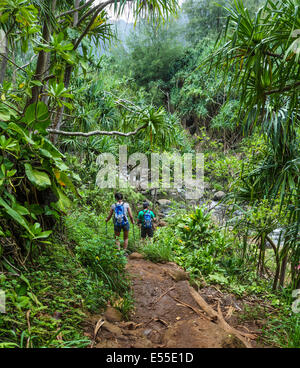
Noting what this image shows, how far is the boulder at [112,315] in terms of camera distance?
230cm

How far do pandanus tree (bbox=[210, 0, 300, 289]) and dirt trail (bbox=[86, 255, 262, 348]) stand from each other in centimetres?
115

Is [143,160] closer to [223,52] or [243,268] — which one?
[243,268]

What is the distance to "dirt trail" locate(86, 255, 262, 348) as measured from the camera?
2053 millimetres

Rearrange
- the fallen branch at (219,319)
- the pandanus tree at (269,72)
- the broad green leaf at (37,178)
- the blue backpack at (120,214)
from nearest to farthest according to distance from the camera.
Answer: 1. the broad green leaf at (37,178)
2. the pandanus tree at (269,72)
3. the fallen branch at (219,319)
4. the blue backpack at (120,214)

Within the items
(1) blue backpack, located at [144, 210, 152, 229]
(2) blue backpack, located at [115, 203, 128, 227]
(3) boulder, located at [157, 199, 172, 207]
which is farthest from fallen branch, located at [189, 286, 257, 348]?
(3) boulder, located at [157, 199, 172, 207]

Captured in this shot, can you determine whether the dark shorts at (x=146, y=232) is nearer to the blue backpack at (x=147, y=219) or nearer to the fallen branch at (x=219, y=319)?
the blue backpack at (x=147, y=219)

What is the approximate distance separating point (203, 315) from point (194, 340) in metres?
0.82

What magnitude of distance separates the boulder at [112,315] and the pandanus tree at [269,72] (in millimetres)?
1803

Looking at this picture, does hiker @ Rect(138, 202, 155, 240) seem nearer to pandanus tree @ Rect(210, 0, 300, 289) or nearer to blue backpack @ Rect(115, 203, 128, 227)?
blue backpack @ Rect(115, 203, 128, 227)

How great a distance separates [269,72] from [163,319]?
8.51 ft

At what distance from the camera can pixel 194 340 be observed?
2.12 m

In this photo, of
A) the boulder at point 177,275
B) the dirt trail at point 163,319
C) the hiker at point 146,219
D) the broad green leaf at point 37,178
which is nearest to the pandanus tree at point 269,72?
the dirt trail at point 163,319

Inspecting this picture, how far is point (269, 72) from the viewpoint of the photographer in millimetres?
2232
